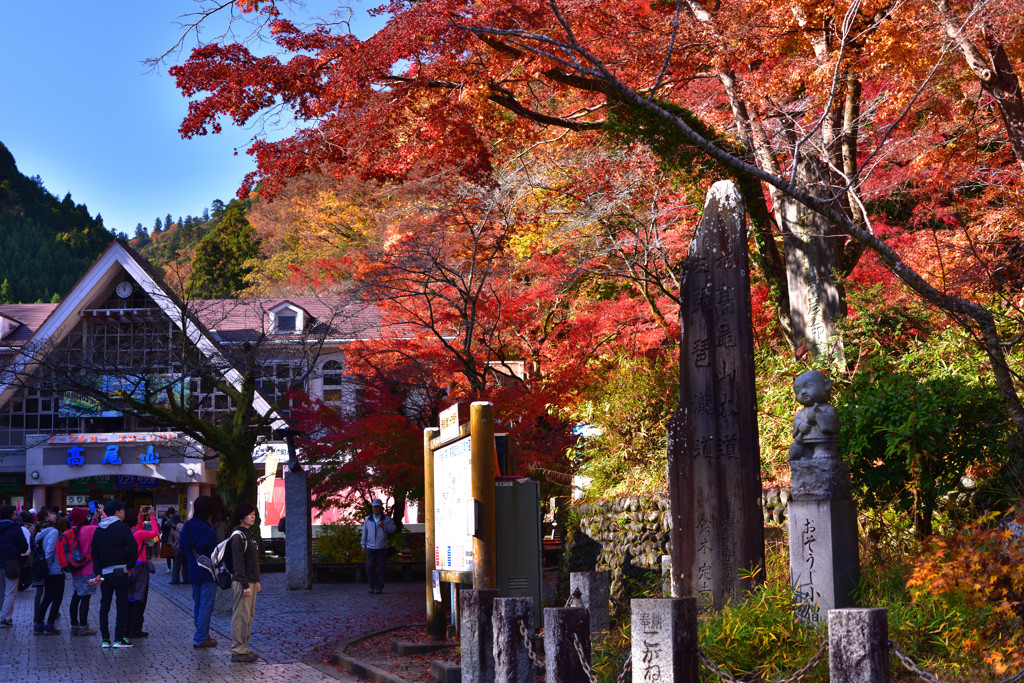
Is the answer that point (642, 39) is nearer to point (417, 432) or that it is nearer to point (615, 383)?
point (615, 383)

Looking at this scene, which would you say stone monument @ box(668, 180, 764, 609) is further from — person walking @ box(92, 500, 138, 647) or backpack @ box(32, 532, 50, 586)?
backpack @ box(32, 532, 50, 586)

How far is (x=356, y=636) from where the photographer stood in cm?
1246

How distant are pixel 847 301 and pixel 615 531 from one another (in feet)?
15.8

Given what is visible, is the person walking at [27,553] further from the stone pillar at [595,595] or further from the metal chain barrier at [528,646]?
the metal chain barrier at [528,646]

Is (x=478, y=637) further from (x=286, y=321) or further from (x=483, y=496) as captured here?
(x=286, y=321)

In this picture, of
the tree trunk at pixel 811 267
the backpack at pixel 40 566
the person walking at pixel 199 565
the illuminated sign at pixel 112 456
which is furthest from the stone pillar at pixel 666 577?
the illuminated sign at pixel 112 456

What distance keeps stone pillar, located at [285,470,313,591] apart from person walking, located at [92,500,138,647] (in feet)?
26.2

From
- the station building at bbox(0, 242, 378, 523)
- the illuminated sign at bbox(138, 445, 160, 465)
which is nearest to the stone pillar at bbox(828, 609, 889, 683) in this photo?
the station building at bbox(0, 242, 378, 523)

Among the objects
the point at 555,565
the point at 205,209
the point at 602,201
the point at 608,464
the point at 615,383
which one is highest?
the point at 205,209

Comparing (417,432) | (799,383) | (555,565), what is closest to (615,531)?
(417,432)

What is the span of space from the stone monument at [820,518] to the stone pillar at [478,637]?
7.58 ft

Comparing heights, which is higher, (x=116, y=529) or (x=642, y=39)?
(x=642, y=39)

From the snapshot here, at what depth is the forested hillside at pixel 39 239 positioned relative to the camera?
5956 cm

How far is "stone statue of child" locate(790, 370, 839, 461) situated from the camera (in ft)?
24.6
